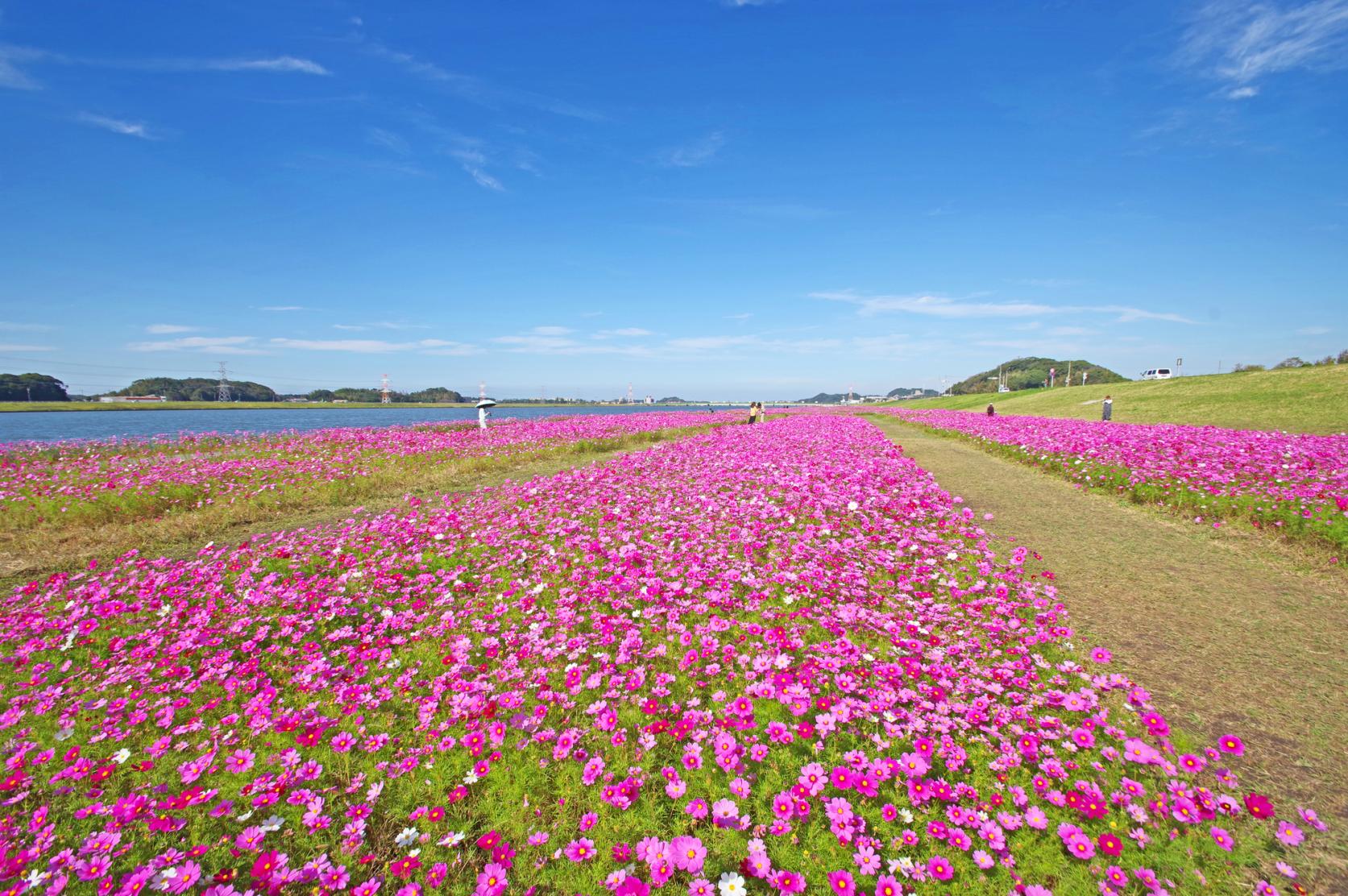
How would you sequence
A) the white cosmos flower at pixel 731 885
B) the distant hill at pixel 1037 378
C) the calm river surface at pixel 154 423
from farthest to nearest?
1. the distant hill at pixel 1037 378
2. the calm river surface at pixel 154 423
3. the white cosmos flower at pixel 731 885

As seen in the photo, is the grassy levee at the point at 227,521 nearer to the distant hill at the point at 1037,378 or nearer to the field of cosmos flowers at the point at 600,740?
the field of cosmos flowers at the point at 600,740

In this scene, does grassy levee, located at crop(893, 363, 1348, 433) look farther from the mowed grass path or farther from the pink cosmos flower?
the pink cosmos flower

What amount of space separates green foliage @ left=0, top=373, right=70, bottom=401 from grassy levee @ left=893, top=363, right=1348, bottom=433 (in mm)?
172230

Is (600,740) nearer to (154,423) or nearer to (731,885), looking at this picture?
(731,885)

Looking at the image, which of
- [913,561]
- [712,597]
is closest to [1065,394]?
[913,561]

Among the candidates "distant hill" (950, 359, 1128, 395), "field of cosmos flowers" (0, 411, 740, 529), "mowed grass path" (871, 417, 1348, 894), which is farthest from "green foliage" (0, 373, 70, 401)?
"distant hill" (950, 359, 1128, 395)

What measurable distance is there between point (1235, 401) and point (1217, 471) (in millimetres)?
28151

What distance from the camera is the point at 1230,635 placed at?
5.20 metres

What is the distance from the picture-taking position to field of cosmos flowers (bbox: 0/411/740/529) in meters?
10.5

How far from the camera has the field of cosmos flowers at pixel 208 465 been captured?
10547 mm

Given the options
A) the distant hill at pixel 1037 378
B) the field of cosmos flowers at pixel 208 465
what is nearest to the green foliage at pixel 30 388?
the field of cosmos flowers at pixel 208 465

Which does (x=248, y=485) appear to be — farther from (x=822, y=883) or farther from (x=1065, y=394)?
(x=1065, y=394)

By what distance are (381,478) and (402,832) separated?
12.2 m

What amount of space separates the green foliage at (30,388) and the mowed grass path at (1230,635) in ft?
543
